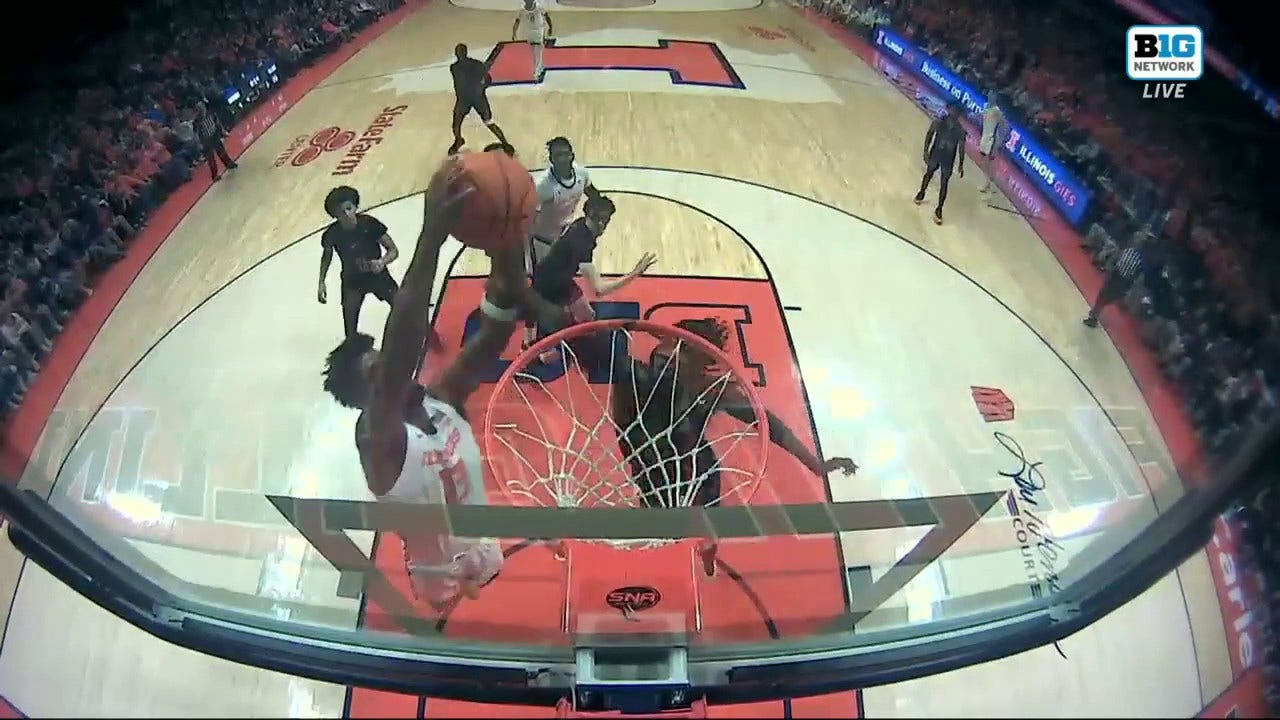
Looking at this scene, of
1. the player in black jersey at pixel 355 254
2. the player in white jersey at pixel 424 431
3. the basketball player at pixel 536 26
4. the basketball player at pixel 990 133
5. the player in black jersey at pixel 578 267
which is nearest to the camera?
the player in white jersey at pixel 424 431

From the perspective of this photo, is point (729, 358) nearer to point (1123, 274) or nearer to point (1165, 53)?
point (1123, 274)

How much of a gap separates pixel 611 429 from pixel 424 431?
0.37 m

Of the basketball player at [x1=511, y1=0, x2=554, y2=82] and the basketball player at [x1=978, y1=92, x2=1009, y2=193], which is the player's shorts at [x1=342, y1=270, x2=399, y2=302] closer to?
the basketball player at [x1=511, y1=0, x2=554, y2=82]

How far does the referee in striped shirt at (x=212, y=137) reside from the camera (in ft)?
6.22

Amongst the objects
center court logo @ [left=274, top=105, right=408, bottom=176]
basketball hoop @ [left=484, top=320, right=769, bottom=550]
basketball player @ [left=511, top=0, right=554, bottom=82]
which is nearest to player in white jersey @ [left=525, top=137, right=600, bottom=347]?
basketball hoop @ [left=484, top=320, right=769, bottom=550]

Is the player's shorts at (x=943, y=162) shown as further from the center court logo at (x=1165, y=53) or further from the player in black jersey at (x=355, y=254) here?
the player in black jersey at (x=355, y=254)

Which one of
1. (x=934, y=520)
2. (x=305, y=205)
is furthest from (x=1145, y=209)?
(x=305, y=205)

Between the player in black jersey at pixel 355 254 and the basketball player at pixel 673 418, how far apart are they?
387 millimetres

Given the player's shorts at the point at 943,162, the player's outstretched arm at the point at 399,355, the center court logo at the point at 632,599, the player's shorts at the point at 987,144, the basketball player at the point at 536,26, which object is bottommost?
the center court logo at the point at 632,599

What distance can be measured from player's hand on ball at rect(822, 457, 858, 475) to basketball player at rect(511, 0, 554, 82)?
43.9 inches

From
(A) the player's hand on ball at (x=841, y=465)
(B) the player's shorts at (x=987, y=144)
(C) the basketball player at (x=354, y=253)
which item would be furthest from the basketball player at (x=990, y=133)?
(C) the basketball player at (x=354, y=253)

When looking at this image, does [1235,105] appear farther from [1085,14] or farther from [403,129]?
[403,129]

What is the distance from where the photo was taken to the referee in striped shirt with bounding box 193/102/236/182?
1895 mm

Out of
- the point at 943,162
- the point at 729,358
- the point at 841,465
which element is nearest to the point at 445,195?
the point at 729,358
